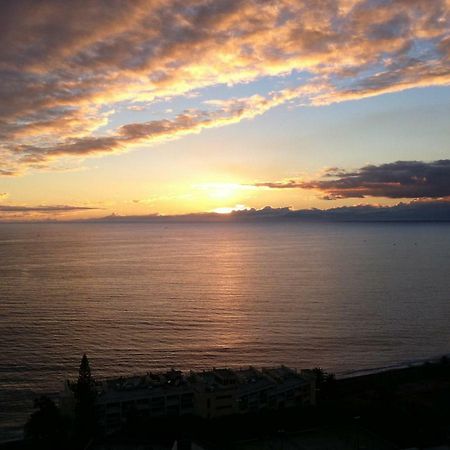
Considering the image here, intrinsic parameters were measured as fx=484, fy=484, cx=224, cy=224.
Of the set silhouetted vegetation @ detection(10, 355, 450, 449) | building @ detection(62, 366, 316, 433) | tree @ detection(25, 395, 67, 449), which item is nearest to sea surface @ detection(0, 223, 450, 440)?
tree @ detection(25, 395, 67, 449)

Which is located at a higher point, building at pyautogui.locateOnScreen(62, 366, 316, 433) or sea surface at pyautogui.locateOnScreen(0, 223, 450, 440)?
building at pyautogui.locateOnScreen(62, 366, 316, 433)

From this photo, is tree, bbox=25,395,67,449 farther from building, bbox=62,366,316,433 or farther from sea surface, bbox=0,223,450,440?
sea surface, bbox=0,223,450,440

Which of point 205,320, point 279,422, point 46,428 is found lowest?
point 205,320

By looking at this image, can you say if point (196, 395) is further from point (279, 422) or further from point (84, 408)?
point (84, 408)

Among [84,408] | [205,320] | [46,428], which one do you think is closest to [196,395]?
[84,408]

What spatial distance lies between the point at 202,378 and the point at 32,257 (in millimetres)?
112306

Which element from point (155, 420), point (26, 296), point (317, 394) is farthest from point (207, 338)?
point (26, 296)

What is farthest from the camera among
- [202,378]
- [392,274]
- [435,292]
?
[392,274]

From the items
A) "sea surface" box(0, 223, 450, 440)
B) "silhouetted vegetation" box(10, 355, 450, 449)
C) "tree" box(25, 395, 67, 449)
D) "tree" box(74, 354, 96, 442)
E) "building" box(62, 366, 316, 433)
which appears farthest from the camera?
"sea surface" box(0, 223, 450, 440)

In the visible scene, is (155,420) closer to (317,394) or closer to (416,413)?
(317,394)

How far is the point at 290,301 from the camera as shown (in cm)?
7056

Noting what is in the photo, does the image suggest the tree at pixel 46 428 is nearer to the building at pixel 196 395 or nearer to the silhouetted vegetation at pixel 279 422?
the silhouetted vegetation at pixel 279 422

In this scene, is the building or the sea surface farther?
the sea surface

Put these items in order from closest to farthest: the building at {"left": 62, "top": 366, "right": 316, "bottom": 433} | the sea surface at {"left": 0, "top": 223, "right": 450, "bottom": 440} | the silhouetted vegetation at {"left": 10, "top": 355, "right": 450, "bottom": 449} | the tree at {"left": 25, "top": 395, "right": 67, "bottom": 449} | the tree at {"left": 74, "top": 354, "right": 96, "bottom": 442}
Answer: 1. the silhouetted vegetation at {"left": 10, "top": 355, "right": 450, "bottom": 449}
2. the tree at {"left": 25, "top": 395, "right": 67, "bottom": 449}
3. the tree at {"left": 74, "top": 354, "right": 96, "bottom": 442}
4. the building at {"left": 62, "top": 366, "right": 316, "bottom": 433}
5. the sea surface at {"left": 0, "top": 223, "right": 450, "bottom": 440}
